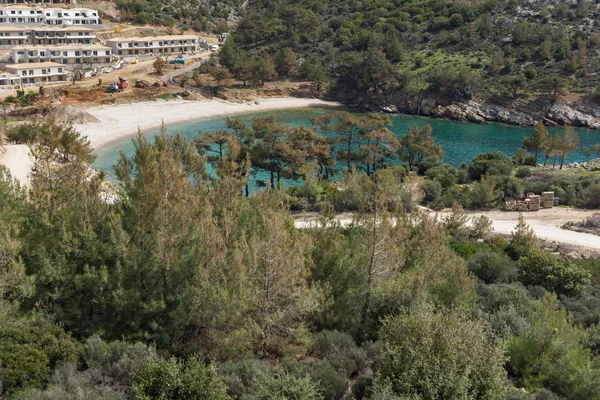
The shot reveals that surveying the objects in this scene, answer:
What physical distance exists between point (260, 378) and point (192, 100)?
6936 cm

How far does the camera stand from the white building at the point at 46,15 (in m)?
94.9

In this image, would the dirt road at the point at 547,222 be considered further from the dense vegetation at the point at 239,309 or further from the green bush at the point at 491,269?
the dense vegetation at the point at 239,309

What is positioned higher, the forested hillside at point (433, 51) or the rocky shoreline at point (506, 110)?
the forested hillside at point (433, 51)

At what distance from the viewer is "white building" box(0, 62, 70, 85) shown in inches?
2840

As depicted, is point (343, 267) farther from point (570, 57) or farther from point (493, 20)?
point (493, 20)

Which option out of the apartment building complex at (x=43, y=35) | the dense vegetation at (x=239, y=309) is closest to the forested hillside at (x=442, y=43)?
the apartment building complex at (x=43, y=35)

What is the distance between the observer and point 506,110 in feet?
259

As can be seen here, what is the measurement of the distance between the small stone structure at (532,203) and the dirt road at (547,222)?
57 centimetres

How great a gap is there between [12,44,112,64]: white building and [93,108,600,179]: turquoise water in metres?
29.8

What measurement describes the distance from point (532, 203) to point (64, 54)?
76472mm

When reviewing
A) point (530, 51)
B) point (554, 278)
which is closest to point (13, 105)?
point (554, 278)

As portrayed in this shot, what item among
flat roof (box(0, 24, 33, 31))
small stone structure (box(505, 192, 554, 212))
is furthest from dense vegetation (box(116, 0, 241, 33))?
small stone structure (box(505, 192, 554, 212))

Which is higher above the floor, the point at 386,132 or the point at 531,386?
the point at 386,132

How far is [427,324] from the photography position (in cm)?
1195
